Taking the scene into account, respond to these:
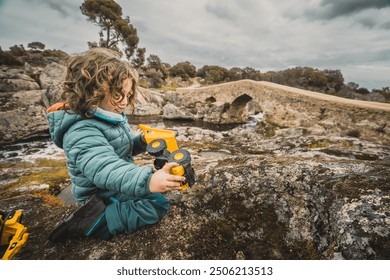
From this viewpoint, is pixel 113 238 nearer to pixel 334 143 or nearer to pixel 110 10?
pixel 334 143

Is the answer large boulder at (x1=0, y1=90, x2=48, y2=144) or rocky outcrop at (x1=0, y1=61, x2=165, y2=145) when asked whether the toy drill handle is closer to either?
rocky outcrop at (x1=0, y1=61, x2=165, y2=145)

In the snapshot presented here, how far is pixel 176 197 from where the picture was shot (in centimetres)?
226

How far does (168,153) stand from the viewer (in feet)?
5.26

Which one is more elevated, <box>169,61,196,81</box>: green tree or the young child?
<box>169,61,196,81</box>: green tree

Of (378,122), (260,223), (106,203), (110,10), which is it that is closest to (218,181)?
(260,223)

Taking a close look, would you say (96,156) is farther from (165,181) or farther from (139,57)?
(139,57)

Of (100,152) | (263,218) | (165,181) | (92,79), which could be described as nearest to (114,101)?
(92,79)

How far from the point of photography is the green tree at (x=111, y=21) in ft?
112

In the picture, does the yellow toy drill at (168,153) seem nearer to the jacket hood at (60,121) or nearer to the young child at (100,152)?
the young child at (100,152)

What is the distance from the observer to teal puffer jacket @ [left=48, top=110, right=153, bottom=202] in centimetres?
144

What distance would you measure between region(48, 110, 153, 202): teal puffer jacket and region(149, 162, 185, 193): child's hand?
0.20ft

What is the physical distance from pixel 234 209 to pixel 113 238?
1139 mm

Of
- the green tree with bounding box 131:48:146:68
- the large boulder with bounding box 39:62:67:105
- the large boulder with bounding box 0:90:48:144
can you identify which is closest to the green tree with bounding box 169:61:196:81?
the green tree with bounding box 131:48:146:68
